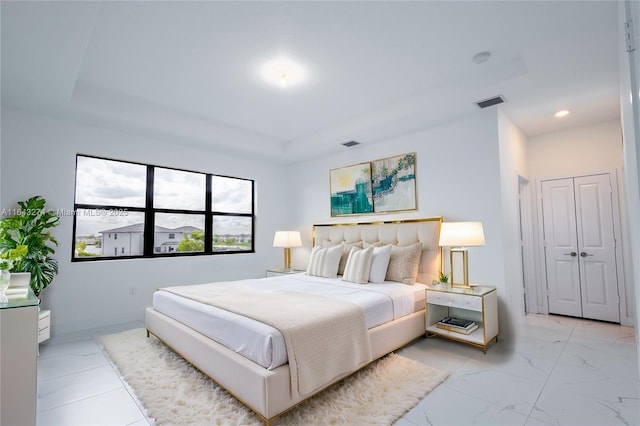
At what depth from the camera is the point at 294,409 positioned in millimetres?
2020

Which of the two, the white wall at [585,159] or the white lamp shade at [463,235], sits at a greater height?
the white wall at [585,159]

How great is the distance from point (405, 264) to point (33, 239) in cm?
388

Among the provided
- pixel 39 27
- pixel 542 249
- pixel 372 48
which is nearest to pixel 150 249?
pixel 39 27

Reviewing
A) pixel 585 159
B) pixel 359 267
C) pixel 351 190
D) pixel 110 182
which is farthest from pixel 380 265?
pixel 110 182

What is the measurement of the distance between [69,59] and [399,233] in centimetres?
371

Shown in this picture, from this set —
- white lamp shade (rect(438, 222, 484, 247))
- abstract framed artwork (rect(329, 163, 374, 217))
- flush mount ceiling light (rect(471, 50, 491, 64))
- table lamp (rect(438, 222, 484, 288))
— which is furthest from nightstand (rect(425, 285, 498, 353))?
flush mount ceiling light (rect(471, 50, 491, 64))

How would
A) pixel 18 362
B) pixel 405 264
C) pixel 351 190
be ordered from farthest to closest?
pixel 351 190 → pixel 405 264 → pixel 18 362

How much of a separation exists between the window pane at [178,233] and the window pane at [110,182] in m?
0.42

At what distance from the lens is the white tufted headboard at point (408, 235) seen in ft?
12.2

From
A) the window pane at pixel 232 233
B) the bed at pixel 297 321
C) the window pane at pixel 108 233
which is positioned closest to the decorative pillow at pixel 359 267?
the bed at pixel 297 321

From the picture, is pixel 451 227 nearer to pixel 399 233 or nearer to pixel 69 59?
pixel 399 233

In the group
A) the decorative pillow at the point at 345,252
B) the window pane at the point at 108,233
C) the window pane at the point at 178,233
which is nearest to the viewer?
the window pane at the point at 108,233

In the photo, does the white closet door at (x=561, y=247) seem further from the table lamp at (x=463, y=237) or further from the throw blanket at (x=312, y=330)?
the throw blanket at (x=312, y=330)

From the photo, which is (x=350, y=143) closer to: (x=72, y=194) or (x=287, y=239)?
(x=287, y=239)
